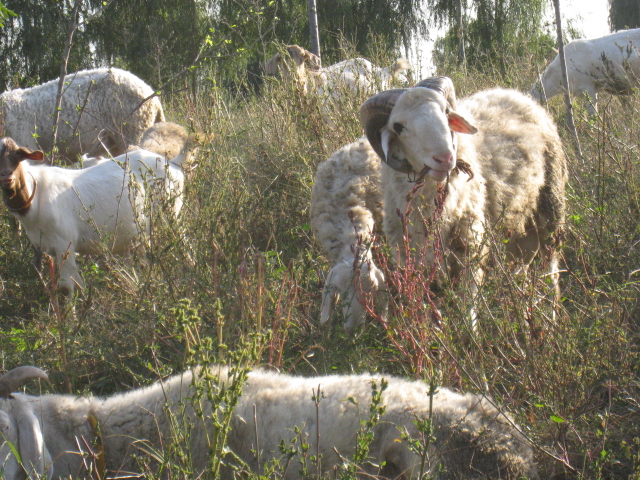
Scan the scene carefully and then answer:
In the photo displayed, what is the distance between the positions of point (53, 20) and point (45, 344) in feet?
54.7

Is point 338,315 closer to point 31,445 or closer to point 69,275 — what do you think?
point 31,445

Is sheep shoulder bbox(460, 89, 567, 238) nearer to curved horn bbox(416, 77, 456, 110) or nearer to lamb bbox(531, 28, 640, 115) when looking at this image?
curved horn bbox(416, 77, 456, 110)

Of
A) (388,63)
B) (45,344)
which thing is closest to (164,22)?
(388,63)

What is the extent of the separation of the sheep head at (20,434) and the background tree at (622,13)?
27.0 m

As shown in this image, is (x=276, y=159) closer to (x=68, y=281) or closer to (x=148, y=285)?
(x=68, y=281)

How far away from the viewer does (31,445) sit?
3.04 meters

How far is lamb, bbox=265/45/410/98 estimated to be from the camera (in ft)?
25.8

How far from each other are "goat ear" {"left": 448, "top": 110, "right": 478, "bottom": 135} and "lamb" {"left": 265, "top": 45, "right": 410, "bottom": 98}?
2.61 m

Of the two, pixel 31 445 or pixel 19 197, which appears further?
pixel 19 197

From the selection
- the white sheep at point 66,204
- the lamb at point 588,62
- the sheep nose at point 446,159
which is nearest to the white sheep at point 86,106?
the white sheep at point 66,204

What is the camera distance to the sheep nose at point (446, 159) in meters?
4.59

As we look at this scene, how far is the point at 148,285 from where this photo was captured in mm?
4645

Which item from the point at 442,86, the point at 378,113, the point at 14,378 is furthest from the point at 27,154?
the point at 442,86

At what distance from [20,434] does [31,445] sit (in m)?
0.07
